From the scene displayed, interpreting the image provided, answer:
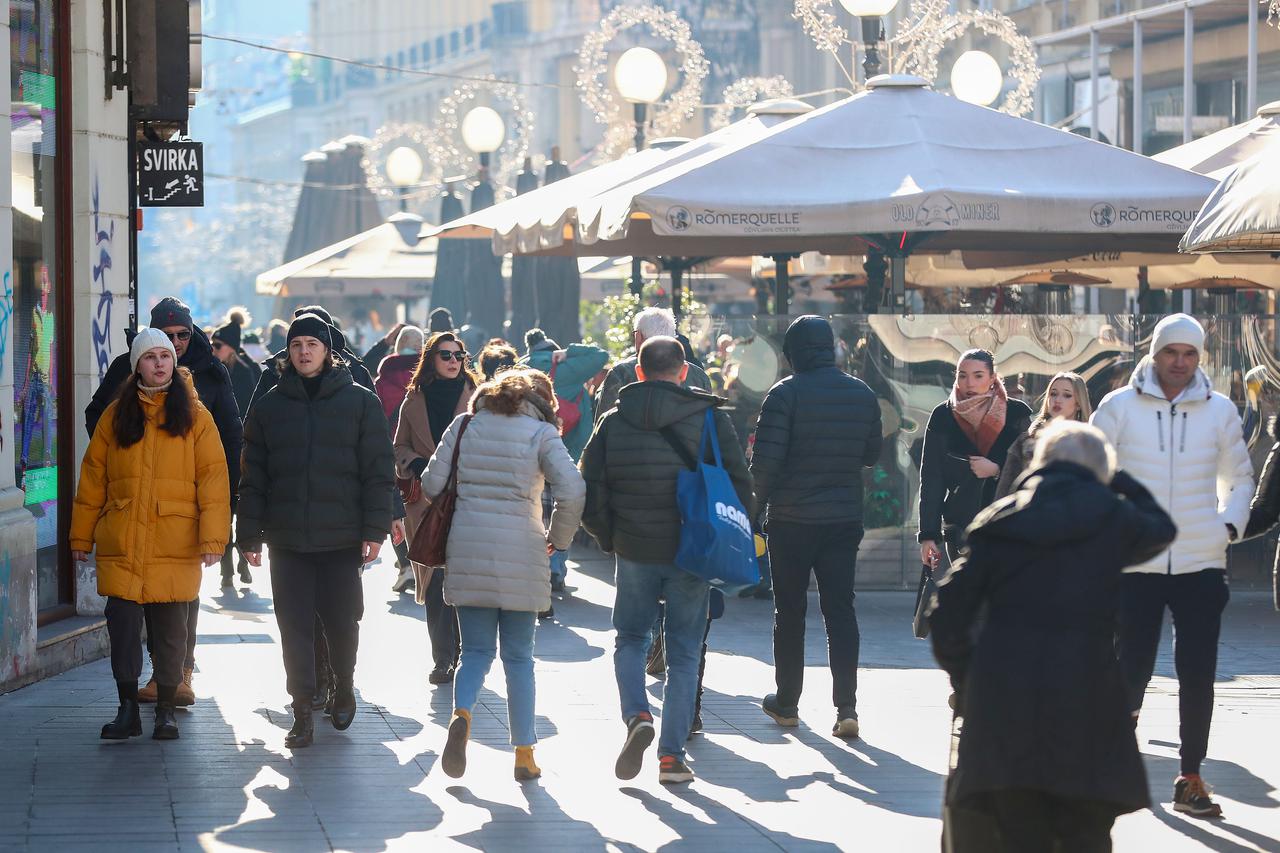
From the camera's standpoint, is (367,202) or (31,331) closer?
(31,331)

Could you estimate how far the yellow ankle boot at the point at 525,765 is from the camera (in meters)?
8.05

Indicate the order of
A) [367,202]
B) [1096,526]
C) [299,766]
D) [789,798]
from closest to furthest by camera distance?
1. [1096,526]
2. [789,798]
3. [299,766]
4. [367,202]

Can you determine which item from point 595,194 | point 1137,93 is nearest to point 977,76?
point 595,194

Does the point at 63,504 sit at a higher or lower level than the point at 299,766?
higher

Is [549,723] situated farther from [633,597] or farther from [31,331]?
[31,331]

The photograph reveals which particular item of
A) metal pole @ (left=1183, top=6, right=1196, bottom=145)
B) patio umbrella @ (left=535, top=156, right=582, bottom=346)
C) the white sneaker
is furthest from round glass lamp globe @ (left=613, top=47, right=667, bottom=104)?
metal pole @ (left=1183, top=6, right=1196, bottom=145)

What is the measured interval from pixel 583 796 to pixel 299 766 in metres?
1.24

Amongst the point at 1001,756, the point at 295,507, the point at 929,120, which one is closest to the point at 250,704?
the point at 295,507

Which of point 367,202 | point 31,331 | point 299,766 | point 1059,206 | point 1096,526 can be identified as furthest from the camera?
point 367,202

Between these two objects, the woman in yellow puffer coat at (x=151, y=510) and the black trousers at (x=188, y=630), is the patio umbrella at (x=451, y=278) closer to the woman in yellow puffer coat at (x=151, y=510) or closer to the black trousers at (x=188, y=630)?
the black trousers at (x=188, y=630)

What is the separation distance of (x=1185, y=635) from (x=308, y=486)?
3538 mm

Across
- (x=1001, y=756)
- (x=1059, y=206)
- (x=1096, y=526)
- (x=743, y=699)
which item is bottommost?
(x=743, y=699)

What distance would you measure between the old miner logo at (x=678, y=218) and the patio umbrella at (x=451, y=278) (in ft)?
48.6

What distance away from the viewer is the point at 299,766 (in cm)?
828
